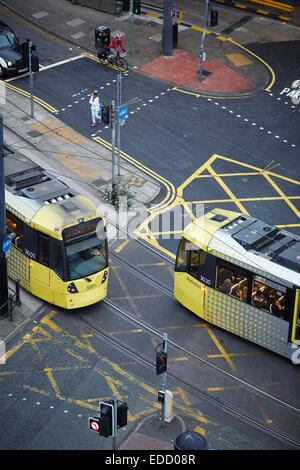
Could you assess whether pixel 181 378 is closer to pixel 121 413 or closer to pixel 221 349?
pixel 221 349

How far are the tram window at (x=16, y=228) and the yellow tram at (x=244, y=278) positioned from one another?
499 cm

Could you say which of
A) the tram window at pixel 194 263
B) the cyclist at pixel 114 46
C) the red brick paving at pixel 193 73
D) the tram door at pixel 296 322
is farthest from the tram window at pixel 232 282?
the cyclist at pixel 114 46

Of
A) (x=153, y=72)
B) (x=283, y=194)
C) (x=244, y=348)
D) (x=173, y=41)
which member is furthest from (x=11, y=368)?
(x=173, y=41)

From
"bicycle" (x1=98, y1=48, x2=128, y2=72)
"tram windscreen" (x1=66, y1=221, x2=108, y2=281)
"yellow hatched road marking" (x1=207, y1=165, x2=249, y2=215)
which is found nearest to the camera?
"tram windscreen" (x1=66, y1=221, x2=108, y2=281)

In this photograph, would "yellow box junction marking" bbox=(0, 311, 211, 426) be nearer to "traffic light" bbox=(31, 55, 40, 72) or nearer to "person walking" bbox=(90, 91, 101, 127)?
"person walking" bbox=(90, 91, 101, 127)

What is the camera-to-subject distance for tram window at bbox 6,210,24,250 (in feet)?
77.9

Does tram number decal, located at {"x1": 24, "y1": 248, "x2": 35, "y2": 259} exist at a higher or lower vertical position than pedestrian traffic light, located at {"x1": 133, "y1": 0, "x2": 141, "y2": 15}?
lower

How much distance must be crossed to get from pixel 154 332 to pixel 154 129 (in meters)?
13.4

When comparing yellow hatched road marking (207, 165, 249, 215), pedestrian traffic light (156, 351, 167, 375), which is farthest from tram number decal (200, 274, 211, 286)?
yellow hatched road marking (207, 165, 249, 215)

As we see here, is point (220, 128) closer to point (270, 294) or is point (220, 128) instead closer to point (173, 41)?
point (173, 41)

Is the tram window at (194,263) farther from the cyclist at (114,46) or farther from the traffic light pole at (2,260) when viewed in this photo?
the cyclist at (114,46)

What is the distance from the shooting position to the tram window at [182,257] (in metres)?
23.3

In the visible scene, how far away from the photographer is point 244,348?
22.9 metres

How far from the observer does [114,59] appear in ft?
127
